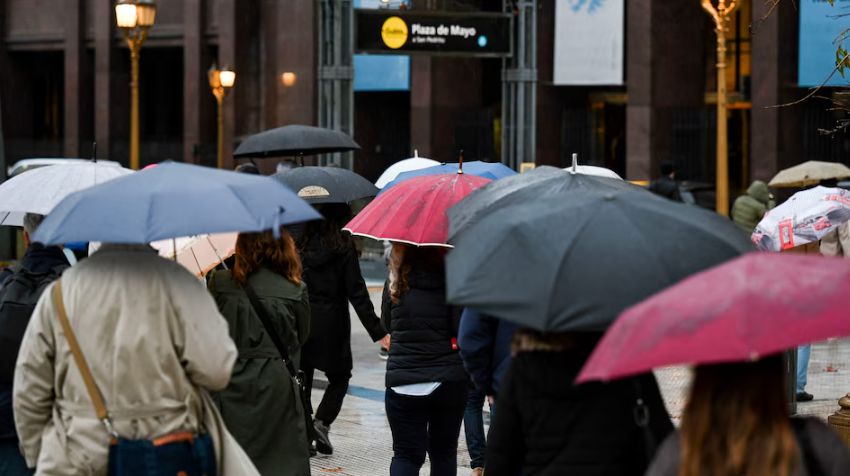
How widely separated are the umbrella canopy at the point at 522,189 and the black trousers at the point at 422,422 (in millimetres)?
1095

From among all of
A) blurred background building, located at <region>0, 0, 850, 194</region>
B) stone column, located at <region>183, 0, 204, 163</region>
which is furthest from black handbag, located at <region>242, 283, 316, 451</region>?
stone column, located at <region>183, 0, 204, 163</region>

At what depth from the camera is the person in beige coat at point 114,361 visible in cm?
486

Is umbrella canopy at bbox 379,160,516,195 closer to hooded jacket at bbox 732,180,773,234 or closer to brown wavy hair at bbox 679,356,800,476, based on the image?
brown wavy hair at bbox 679,356,800,476

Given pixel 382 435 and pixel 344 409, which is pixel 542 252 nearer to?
pixel 382 435

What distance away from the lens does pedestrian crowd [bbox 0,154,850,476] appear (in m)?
3.28

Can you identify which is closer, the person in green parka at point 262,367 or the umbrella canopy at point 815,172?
the person in green parka at point 262,367

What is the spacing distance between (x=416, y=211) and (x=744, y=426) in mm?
4225

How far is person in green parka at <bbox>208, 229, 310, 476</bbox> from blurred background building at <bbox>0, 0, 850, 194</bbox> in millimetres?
20344

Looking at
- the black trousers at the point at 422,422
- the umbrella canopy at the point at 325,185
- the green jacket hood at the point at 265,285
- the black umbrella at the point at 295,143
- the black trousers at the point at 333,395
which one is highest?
the black umbrella at the point at 295,143

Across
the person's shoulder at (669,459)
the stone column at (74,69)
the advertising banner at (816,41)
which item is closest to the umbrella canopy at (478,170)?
the person's shoulder at (669,459)

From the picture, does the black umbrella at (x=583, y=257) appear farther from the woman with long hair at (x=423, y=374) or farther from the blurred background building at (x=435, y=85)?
the blurred background building at (x=435, y=85)

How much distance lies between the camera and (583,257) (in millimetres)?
4344

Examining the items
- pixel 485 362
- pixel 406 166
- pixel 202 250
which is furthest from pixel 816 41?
pixel 485 362

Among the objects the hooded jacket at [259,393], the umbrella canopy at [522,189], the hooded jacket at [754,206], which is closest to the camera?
the umbrella canopy at [522,189]
